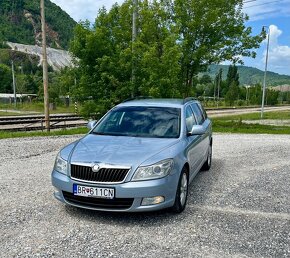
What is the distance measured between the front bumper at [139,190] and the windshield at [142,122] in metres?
1.06

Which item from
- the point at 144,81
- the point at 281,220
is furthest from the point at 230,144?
the point at 281,220

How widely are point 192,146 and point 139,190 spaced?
1.68m

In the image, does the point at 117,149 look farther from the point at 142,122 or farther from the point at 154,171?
the point at 142,122

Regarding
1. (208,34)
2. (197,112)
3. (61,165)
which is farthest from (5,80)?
(61,165)

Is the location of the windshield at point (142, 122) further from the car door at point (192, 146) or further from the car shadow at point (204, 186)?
the car shadow at point (204, 186)

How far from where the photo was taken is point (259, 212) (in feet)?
15.7

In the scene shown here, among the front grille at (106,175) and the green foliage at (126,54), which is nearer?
the front grille at (106,175)

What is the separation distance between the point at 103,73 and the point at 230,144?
6.49 meters

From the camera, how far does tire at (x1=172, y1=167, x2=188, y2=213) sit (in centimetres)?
446

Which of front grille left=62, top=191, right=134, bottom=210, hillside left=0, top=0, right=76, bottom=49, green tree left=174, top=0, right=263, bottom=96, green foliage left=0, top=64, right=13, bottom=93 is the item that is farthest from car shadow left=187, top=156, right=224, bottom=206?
hillside left=0, top=0, right=76, bottom=49

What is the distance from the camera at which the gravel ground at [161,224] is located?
358 centimetres

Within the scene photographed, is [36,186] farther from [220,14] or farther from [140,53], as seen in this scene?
[220,14]

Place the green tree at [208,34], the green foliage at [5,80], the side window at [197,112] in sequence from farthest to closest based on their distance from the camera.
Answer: the green foliage at [5,80], the green tree at [208,34], the side window at [197,112]

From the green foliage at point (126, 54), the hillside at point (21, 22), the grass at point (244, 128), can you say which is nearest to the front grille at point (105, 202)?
the green foliage at point (126, 54)
